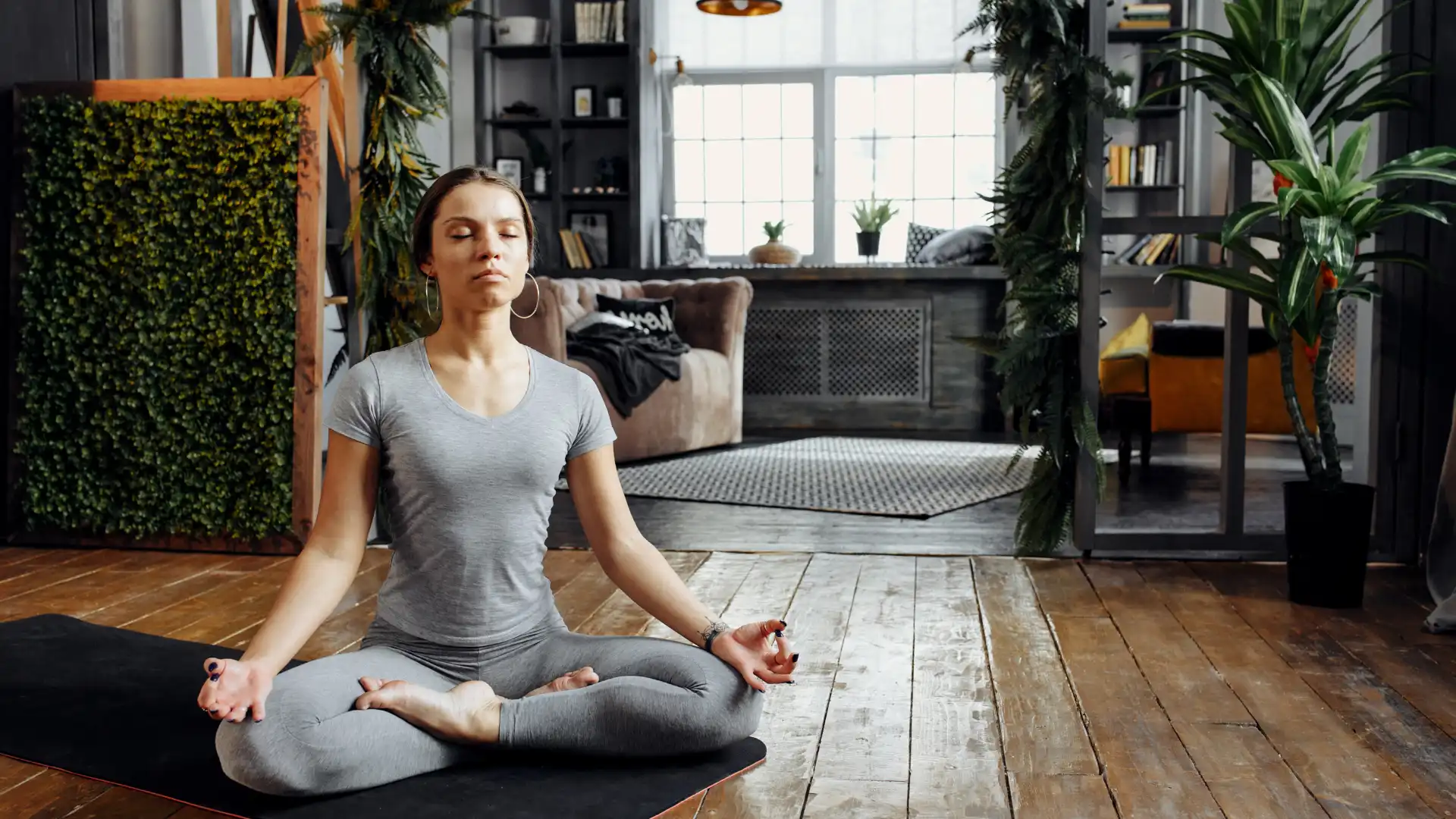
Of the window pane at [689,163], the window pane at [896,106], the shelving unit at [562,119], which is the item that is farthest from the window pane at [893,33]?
the shelving unit at [562,119]

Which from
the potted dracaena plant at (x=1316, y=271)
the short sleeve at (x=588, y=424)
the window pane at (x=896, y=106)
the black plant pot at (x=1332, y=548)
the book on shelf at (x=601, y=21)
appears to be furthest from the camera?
the window pane at (x=896, y=106)

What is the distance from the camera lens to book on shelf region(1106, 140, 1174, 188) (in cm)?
757

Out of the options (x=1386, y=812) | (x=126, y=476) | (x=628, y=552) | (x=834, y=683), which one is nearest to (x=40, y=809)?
(x=628, y=552)

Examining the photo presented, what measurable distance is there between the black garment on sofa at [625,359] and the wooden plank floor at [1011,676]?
208 centimetres

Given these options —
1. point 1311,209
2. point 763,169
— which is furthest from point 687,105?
point 1311,209

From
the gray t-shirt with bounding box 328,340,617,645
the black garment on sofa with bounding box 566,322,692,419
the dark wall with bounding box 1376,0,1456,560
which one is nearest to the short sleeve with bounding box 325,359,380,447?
the gray t-shirt with bounding box 328,340,617,645

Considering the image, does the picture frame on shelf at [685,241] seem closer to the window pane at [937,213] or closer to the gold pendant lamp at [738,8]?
the window pane at [937,213]

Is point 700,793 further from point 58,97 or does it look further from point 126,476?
point 58,97

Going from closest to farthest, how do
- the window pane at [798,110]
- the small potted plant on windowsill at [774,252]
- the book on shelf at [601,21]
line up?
the small potted plant on windowsill at [774,252]
the book on shelf at [601,21]
the window pane at [798,110]

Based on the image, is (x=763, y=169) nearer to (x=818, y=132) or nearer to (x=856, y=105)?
(x=818, y=132)

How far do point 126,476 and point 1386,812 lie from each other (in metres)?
3.12

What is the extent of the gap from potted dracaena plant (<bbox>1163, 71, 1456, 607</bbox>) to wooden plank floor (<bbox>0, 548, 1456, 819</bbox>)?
147 millimetres

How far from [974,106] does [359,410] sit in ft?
22.8

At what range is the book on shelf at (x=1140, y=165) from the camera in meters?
7.57
